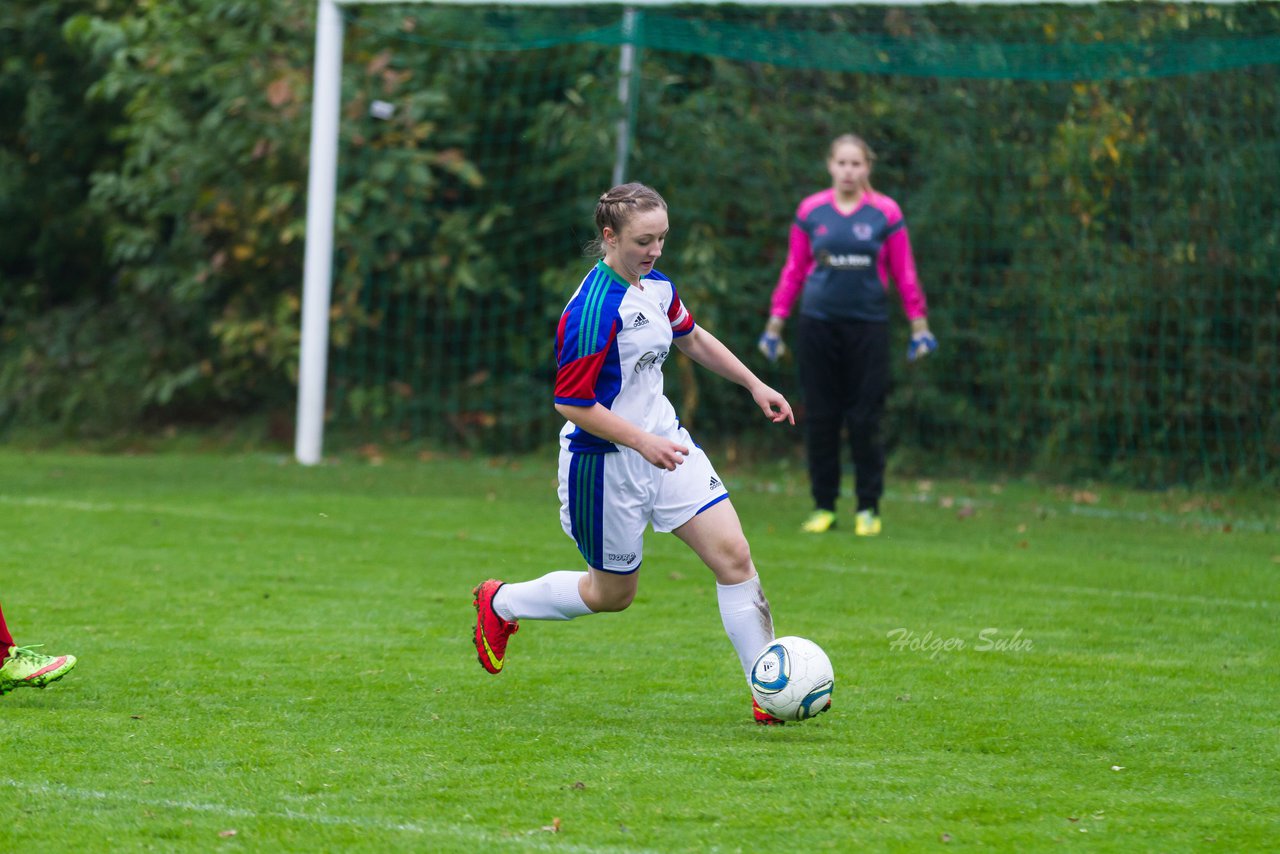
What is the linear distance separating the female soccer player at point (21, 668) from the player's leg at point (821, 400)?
4.93 meters

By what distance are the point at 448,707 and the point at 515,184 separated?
8.97 meters

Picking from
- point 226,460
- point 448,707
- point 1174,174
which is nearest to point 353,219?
point 226,460

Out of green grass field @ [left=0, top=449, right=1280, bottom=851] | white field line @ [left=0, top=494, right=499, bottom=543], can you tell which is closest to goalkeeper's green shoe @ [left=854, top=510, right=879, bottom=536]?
green grass field @ [left=0, top=449, right=1280, bottom=851]

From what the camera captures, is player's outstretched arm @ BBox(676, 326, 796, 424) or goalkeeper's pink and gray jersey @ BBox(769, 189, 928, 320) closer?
player's outstretched arm @ BBox(676, 326, 796, 424)

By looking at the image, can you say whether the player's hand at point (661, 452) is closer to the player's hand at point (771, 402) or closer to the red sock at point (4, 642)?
the player's hand at point (771, 402)

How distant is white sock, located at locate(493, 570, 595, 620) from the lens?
17.0 feet

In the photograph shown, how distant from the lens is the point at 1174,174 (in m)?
10.9

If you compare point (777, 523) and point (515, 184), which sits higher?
point (515, 184)

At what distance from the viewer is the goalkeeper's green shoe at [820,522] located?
912 cm

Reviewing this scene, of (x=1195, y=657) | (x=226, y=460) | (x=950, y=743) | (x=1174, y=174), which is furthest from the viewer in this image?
(x=226, y=460)

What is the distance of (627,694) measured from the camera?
5223mm

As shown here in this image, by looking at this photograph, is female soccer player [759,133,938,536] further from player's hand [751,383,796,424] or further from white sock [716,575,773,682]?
white sock [716,575,773,682]

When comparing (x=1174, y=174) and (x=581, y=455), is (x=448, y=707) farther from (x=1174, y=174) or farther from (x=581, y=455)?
(x=1174, y=174)

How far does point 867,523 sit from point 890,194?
3.91m
